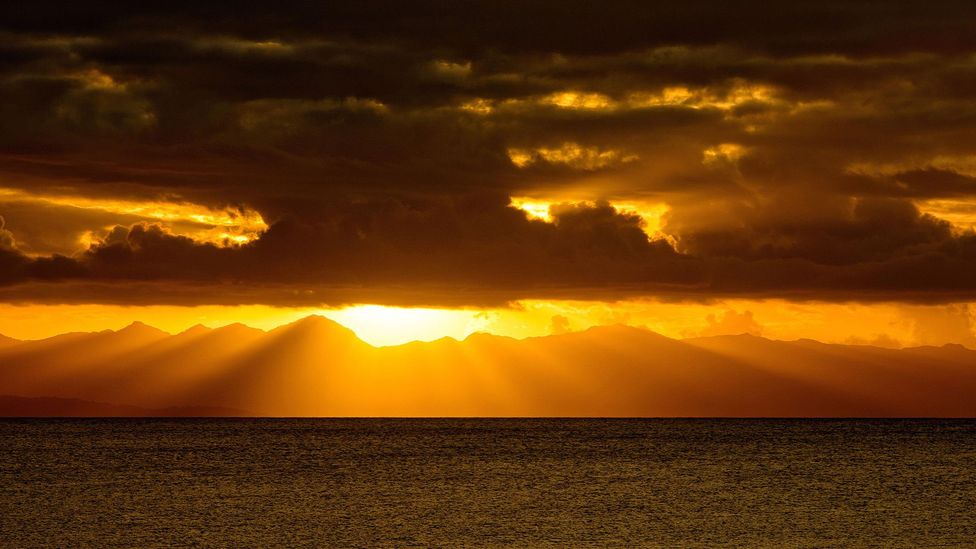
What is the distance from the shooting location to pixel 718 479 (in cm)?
11106

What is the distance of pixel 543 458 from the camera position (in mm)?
147375

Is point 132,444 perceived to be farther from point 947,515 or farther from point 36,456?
point 947,515

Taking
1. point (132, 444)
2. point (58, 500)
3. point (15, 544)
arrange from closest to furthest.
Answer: point (15, 544), point (58, 500), point (132, 444)

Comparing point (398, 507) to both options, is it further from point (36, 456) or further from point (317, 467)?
point (36, 456)

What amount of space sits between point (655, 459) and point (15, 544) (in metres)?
102

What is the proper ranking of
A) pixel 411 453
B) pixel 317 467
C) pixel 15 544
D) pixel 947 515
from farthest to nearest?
pixel 411 453, pixel 317 467, pixel 947 515, pixel 15 544

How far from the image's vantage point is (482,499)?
3430 inches

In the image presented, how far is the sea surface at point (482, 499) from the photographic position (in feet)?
208

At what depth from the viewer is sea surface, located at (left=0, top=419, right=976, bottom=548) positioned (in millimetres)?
63250

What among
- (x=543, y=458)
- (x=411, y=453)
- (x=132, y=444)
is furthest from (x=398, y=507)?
(x=132, y=444)

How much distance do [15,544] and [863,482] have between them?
7754cm

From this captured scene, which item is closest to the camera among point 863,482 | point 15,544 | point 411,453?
point 15,544

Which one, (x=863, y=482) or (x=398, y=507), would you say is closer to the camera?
(x=398, y=507)

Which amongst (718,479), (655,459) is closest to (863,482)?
(718,479)
